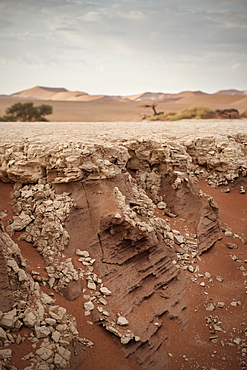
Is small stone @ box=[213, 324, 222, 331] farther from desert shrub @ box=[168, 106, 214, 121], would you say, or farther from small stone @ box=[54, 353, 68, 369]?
desert shrub @ box=[168, 106, 214, 121]

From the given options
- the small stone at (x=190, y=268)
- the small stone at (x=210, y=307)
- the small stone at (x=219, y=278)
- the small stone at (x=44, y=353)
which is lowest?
the small stone at (x=210, y=307)

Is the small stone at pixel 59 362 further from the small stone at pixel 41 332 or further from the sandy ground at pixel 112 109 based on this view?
the sandy ground at pixel 112 109

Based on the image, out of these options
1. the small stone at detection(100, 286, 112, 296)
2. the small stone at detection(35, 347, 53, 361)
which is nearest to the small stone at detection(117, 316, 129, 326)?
the small stone at detection(100, 286, 112, 296)

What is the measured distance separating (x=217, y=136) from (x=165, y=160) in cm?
358

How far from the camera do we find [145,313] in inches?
261

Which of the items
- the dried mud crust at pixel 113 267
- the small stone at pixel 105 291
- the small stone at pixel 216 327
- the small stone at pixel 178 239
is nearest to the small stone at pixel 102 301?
the dried mud crust at pixel 113 267

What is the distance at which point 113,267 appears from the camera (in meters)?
7.02

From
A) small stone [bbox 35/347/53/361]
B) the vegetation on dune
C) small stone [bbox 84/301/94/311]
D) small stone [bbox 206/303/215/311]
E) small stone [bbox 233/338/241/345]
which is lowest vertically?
small stone [bbox 233/338/241/345]

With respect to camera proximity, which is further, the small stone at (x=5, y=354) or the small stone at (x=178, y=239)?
the small stone at (x=178, y=239)

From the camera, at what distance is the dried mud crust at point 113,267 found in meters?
5.48

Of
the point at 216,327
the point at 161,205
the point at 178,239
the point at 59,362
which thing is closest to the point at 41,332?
the point at 59,362

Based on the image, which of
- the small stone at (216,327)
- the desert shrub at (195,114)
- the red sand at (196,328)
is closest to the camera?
the red sand at (196,328)

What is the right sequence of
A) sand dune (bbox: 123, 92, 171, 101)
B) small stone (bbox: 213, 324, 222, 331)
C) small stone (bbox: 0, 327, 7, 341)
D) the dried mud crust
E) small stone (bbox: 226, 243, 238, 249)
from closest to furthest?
1. small stone (bbox: 0, 327, 7, 341)
2. the dried mud crust
3. small stone (bbox: 213, 324, 222, 331)
4. small stone (bbox: 226, 243, 238, 249)
5. sand dune (bbox: 123, 92, 171, 101)

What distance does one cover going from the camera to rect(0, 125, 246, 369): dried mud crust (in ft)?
18.0
